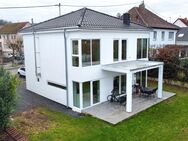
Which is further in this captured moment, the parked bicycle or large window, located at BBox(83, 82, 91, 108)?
the parked bicycle

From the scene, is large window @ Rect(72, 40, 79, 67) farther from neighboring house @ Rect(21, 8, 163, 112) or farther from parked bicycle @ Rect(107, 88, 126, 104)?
parked bicycle @ Rect(107, 88, 126, 104)

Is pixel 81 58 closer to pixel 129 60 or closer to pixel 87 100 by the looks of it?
pixel 87 100

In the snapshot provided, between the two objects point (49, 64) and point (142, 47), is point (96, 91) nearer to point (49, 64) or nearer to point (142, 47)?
point (49, 64)

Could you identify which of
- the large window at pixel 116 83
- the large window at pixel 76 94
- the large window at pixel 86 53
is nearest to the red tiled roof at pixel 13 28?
the large window at pixel 116 83

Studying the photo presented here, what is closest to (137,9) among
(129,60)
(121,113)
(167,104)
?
(129,60)

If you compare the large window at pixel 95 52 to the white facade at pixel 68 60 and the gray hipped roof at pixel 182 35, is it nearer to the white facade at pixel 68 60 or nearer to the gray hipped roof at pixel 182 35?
the white facade at pixel 68 60

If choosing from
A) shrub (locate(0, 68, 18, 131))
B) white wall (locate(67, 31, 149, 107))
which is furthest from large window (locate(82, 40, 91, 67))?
shrub (locate(0, 68, 18, 131))

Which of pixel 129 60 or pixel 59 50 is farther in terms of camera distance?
pixel 129 60
